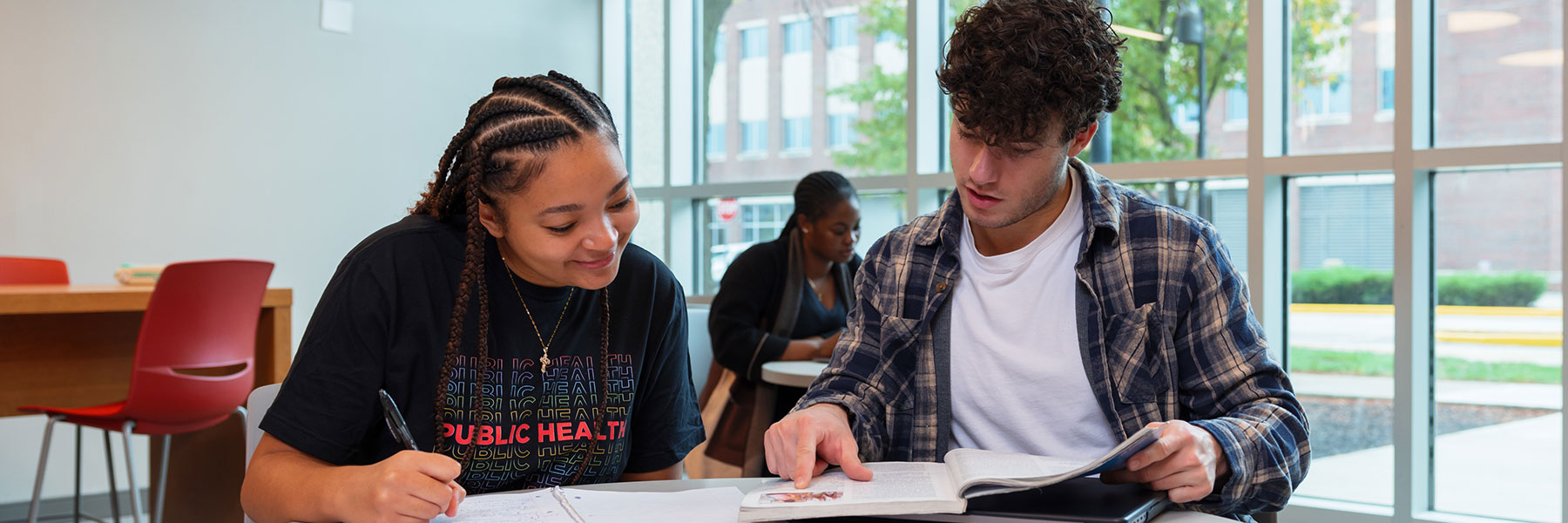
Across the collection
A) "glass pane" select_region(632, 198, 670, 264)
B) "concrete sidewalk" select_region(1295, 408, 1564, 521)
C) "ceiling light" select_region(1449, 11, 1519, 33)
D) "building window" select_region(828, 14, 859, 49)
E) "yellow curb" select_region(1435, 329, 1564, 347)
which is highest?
"building window" select_region(828, 14, 859, 49)

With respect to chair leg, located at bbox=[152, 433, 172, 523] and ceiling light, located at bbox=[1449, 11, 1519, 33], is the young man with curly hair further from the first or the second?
ceiling light, located at bbox=[1449, 11, 1519, 33]

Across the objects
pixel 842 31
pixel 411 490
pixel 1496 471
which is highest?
pixel 842 31

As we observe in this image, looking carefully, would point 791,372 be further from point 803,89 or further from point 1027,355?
point 803,89

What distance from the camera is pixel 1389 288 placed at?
11.7 feet

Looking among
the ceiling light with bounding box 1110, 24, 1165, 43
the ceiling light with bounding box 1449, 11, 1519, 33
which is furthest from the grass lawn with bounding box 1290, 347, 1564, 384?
the ceiling light with bounding box 1110, 24, 1165, 43

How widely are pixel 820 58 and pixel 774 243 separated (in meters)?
2.04

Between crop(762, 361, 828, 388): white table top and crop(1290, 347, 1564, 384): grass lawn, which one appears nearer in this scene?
crop(762, 361, 828, 388): white table top

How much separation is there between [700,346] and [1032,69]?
2195 mm

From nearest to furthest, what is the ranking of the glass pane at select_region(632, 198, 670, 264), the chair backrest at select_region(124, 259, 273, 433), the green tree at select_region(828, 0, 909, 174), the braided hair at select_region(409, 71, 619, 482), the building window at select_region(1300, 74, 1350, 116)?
the braided hair at select_region(409, 71, 619, 482)
the chair backrest at select_region(124, 259, 273, 433)
the building window at select_region(1300, 74, 1350, 116)
the green tree at select_region(828, 0, 909, 174)
the glass pane at select_region(632, 198, 670, 264)

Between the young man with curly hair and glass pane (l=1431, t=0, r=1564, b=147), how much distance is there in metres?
2.61

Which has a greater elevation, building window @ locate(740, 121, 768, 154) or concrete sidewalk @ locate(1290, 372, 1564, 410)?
building window @ locate(740, 121, 768, 154)

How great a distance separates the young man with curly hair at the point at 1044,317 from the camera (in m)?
1.26

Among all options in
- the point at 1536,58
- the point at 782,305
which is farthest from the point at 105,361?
the point at 1536,58

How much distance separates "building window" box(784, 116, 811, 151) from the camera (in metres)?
5.35
